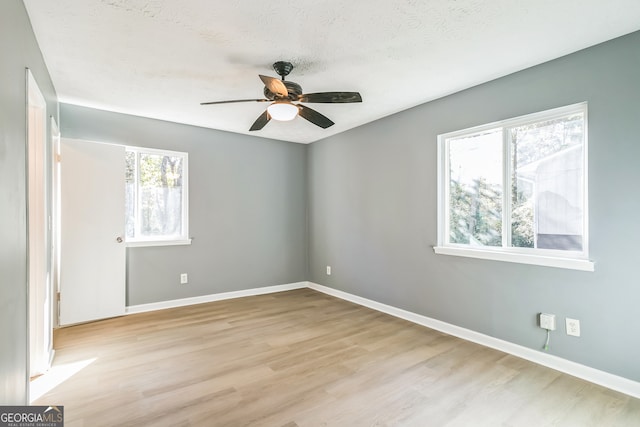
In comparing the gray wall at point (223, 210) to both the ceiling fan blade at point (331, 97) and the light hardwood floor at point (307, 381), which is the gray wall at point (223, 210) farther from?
the ceiling fan blade at point (331, 97)

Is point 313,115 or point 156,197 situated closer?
point 313,115

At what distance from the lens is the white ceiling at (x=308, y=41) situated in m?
1.90

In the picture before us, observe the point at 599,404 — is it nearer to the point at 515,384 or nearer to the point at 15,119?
the point at 515,384

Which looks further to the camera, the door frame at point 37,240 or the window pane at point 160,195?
the window pane at point 160,195

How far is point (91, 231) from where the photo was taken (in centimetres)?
357

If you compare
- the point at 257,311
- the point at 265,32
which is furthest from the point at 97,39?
the point at 257,311

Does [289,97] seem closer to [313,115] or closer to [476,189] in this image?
[313,115]

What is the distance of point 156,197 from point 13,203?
2.63 m

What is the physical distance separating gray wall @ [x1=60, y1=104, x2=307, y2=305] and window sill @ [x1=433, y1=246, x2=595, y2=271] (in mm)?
2711

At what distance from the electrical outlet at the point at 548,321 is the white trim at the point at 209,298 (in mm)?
3582

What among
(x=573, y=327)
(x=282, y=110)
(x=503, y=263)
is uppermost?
(x=282, y=110)

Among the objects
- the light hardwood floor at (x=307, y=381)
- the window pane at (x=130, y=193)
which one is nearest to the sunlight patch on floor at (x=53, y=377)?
the light hardwood floor at (x=307, y=381)

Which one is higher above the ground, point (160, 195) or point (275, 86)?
point (275, 86)

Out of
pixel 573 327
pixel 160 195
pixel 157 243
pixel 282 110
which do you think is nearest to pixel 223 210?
pixel 160 195
